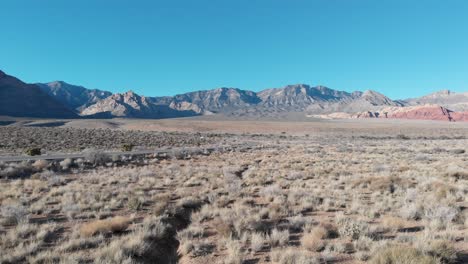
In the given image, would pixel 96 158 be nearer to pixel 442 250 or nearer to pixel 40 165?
pixel 40 165

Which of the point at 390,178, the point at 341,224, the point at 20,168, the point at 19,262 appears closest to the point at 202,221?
the point at 341,224

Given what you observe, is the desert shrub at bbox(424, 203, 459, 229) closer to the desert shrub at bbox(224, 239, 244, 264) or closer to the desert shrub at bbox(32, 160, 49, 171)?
the desert shrub at bbox(224, 239, 244, 264)

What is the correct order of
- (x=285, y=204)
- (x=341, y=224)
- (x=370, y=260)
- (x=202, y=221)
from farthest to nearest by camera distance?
(x=285, y=204)
(x=202, y=221)
(x=341, y=224)
(x=370, y=260)

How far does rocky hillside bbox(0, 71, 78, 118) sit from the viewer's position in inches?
6639

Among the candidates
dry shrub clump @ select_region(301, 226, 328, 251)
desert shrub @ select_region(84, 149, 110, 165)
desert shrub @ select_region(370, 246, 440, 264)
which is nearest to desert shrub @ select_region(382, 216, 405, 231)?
dry shrub clump @ select_region(301, 226, 328, 251)

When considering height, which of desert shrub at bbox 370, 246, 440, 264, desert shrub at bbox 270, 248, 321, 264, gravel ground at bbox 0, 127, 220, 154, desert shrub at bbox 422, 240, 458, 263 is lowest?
gravel ground at bbox 0, 127, 220, 154

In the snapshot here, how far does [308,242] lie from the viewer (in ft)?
23.6

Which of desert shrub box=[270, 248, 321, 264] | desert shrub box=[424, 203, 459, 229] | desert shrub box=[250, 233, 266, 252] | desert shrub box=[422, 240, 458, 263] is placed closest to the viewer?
desert shrub box=[270, 248, 321, 264]

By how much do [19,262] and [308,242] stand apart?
20.2ft

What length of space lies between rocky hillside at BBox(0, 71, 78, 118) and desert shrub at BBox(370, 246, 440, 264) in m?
194

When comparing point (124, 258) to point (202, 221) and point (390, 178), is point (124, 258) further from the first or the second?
point (390, 178)

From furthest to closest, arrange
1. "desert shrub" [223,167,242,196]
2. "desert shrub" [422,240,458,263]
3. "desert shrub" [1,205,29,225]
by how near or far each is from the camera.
A: "desert shrub" [223,167,242,196], "desert shrub" [1,205,29,225], "desert shrub" [422,240,458,263]

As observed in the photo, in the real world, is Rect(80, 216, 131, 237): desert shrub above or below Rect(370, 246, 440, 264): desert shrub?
below

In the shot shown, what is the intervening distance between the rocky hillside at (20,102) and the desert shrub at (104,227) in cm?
18858
